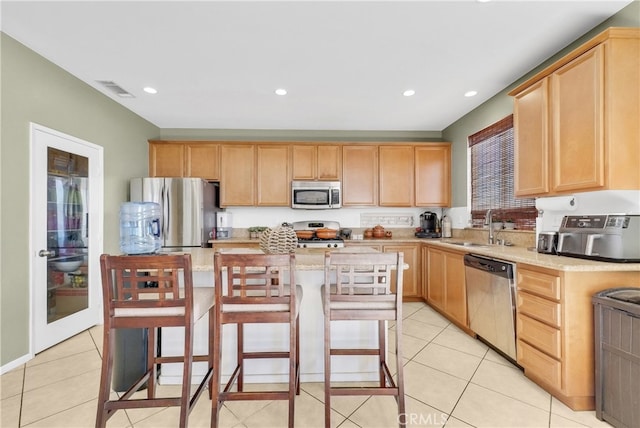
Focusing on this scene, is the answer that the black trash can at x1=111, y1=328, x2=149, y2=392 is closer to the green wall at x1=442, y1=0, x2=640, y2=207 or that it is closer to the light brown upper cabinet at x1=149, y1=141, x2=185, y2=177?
the light brown upper cabinet at x1=149, y1=141, x2=185, y2=177

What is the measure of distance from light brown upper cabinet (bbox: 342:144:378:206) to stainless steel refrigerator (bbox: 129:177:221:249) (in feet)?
6.95

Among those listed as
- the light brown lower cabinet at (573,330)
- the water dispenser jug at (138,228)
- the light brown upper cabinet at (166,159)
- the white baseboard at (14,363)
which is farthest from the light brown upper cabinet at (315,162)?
the white baseboard at (14,363)

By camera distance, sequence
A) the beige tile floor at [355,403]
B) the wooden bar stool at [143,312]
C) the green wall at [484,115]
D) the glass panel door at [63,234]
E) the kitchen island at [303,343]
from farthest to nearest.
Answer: the glass panel door at [63,234] → the kitchen island at [303,343] → the green wall at [484,115] → the beige tile floor at [355,403] → the wooden bar stool at [143,312]

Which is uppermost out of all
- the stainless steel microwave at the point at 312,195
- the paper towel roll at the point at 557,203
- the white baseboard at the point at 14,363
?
the stainless steel microwave at the point at 312,195

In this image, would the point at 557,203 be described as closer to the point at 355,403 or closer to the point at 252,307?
the point at 355,403

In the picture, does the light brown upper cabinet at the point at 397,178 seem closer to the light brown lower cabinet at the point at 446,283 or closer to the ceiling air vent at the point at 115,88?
the light brown lower cabinet at the point at 446,283

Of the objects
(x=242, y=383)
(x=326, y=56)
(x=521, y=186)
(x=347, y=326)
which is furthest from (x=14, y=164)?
(x=521, y=186)

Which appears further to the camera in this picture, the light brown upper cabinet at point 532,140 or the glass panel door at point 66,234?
the glass panel door at point 66,234

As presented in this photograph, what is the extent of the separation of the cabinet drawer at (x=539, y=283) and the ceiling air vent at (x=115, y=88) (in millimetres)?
4280

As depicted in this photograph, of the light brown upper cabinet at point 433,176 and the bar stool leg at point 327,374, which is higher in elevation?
the light brown upper cabinet at point 433,176

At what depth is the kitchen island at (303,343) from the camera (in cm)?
203

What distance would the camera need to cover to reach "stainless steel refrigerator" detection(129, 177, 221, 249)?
11.8ft

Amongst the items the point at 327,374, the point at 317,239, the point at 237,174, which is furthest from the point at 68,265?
the point at 327,374

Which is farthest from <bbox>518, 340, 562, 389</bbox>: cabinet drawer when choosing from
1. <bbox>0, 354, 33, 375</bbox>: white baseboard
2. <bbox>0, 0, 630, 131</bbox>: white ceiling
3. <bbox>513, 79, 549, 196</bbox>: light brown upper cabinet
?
<bbox>0, 354, 33, 375</bbox>: white baseboard
